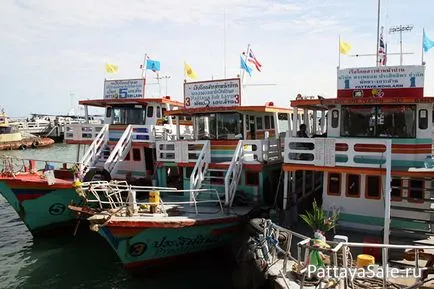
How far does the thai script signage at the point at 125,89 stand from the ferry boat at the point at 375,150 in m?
8.67

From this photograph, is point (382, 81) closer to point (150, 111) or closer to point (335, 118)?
point (335, 118)

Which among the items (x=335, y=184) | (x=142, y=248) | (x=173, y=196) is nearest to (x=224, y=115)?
(x=173, y=196)

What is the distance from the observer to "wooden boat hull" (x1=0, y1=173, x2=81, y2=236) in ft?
51.0

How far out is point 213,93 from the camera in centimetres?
1569

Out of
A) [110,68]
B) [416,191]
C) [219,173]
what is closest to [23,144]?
[110,68]

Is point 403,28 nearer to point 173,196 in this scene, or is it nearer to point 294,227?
point 294,227

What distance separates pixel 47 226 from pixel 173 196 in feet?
17.6

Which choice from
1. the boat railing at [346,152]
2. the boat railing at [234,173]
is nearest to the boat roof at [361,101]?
the boat railing at [346,152]

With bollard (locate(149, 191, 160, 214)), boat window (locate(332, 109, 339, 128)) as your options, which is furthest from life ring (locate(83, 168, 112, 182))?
boat window (locate(332, 109, 339, 128))

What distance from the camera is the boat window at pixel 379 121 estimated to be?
12023 mm

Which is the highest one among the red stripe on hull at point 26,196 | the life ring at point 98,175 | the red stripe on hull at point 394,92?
the red stripe on hull at point 394,92

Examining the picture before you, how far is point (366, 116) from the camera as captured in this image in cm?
1249

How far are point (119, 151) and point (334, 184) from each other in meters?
9.31

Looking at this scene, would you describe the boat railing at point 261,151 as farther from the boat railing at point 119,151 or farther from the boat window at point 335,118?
the boat railing at point 119,151
